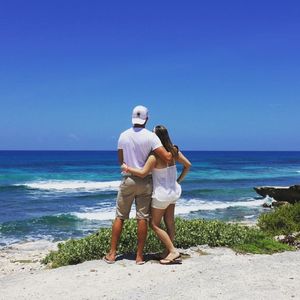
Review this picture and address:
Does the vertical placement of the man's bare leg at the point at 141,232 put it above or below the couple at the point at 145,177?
below

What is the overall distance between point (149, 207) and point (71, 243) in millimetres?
2352

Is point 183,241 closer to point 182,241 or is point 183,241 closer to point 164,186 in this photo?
point 182,241

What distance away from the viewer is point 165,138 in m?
7.15

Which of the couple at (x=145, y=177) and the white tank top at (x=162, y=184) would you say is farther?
the white tank top at (x=162, y=184)

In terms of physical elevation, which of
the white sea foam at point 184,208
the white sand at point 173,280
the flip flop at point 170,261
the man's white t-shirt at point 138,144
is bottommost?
the white sea foam at point 184,208

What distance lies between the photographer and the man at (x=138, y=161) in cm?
696

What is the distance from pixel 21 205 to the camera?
26047mm

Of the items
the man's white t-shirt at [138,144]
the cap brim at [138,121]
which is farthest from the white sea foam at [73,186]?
the cap brim at [138,121]

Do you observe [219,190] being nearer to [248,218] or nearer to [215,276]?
[248,218]

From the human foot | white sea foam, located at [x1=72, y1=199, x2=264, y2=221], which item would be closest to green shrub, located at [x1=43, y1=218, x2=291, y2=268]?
the human foot

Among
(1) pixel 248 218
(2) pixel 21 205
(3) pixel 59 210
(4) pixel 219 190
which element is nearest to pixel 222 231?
(1) pixel 248 218

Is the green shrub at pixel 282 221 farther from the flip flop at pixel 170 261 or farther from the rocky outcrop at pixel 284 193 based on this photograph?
the rocky outcrop at pixel 284 193

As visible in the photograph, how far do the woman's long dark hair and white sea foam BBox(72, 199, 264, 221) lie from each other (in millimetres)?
12683

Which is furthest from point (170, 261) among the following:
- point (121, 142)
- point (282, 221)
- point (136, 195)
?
point (282, 221)
